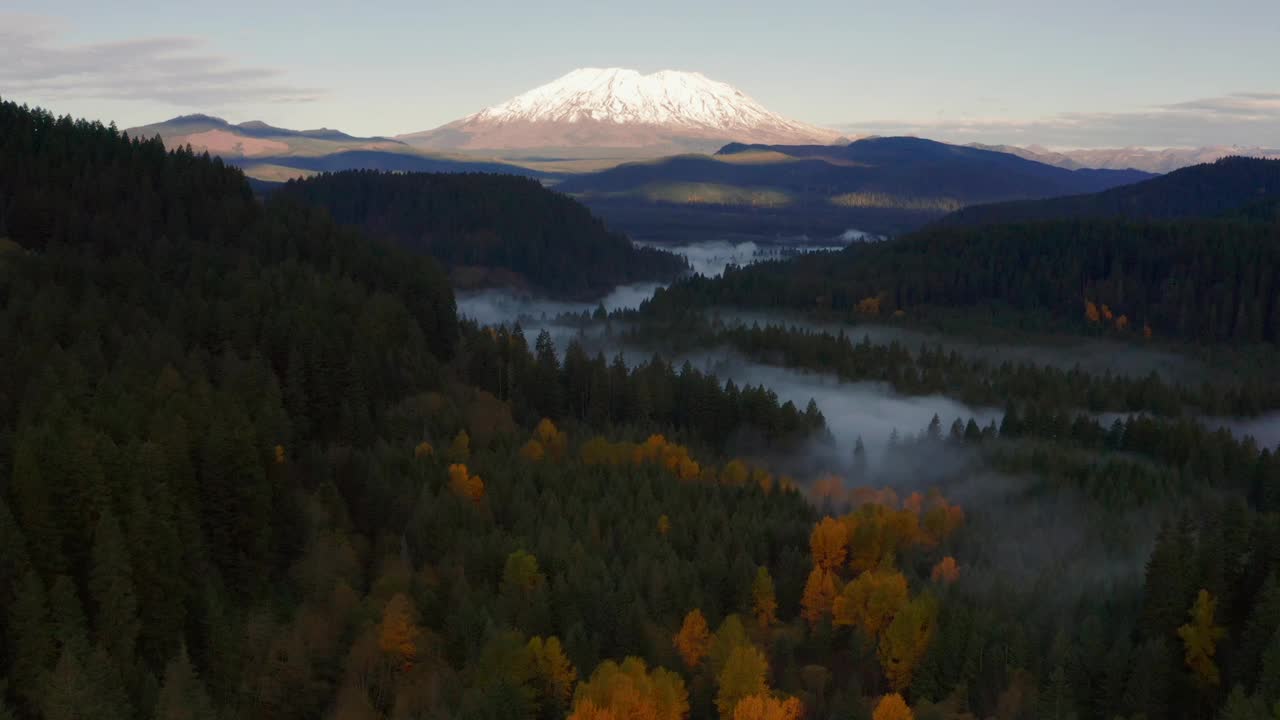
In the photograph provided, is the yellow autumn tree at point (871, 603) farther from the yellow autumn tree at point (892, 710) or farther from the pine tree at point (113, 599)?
the pine tree at point (113, 599)

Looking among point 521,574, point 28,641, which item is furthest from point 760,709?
point 28,641

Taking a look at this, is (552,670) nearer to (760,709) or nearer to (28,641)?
(760,709)

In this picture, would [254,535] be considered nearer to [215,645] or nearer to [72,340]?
[215,645]

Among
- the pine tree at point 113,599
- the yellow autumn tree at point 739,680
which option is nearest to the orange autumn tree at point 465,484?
the yellow autumn tree at point 739,680

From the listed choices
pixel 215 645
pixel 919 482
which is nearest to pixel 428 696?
pixel 215 645

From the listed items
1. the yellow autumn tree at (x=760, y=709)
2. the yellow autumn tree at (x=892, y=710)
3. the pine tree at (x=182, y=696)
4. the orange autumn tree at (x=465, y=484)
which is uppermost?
the orange autumn tree at (x=465, y=484)

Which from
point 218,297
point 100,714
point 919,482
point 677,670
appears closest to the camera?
point 100,714

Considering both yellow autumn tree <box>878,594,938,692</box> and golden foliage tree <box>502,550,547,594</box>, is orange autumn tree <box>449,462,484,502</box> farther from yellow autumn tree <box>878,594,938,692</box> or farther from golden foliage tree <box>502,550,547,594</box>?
yellow autumn tree <box>878,594,938,692</box>
